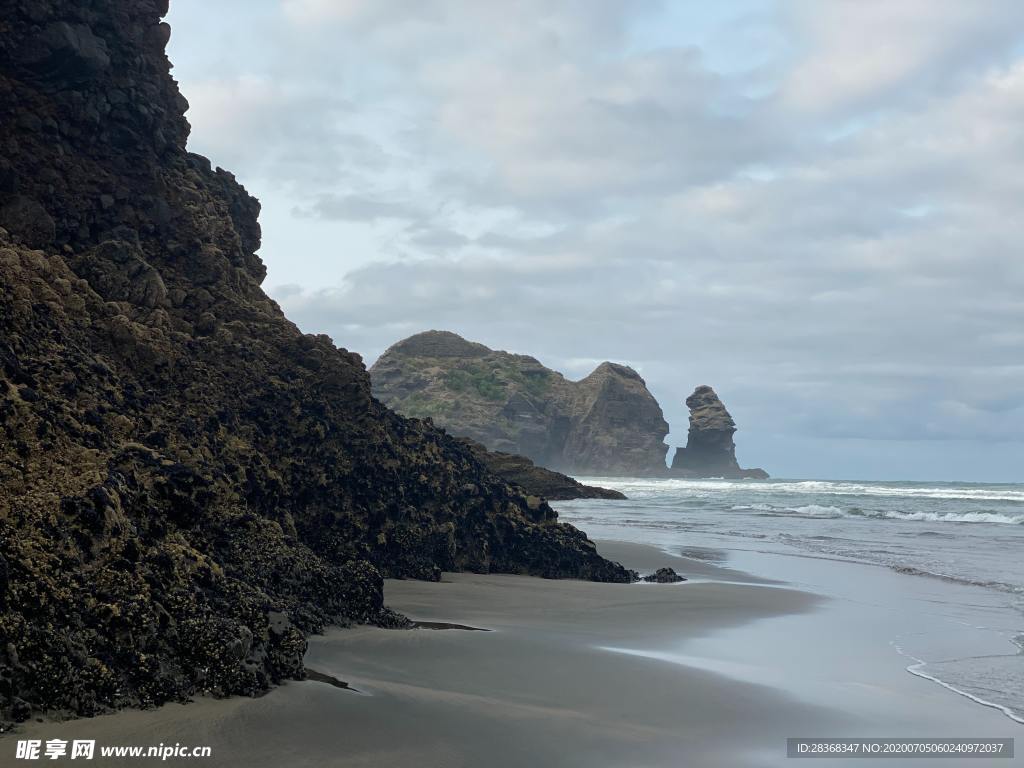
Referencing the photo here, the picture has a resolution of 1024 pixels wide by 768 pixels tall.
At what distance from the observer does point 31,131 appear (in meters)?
11.5

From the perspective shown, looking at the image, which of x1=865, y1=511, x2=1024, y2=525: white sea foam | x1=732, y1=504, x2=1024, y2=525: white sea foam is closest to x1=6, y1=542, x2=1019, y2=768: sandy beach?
x1=732, y1=504, x2=1024, y2=525: white sea foam

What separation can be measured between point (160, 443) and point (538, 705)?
4.89 metres

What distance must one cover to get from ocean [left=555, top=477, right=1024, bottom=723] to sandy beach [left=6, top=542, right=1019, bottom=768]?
1026 millimetres

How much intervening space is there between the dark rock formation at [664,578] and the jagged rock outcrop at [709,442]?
138 metres

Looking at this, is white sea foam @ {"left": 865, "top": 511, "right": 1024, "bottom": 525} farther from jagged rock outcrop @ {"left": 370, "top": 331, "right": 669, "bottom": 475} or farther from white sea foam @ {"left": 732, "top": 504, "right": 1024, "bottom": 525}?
jagged rock outcrop @ {"left": 370, "top": 331, "right": 669, "bottom": 475}

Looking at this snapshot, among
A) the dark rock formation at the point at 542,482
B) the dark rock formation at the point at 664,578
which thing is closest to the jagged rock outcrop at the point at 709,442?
the dark rock formation at the point at 542,482

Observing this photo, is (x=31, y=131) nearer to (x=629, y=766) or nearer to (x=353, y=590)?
(x=353, y=590)

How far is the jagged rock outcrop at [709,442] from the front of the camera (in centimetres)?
15125

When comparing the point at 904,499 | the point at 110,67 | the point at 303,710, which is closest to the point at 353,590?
the point at 303,710

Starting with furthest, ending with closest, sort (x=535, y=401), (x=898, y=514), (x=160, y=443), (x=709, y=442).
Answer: (x=709, y=442) < (x=535, y=401) < (x=898, y=514) < (x=160, y=443)

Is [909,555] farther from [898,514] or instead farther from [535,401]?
[535,401]

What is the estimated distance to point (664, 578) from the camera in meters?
16.3

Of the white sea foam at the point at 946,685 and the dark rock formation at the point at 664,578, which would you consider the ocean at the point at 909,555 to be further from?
the dark rock formation at the point at 664,578

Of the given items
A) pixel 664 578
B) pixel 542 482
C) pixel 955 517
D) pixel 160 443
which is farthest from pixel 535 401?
pixel 160 443
